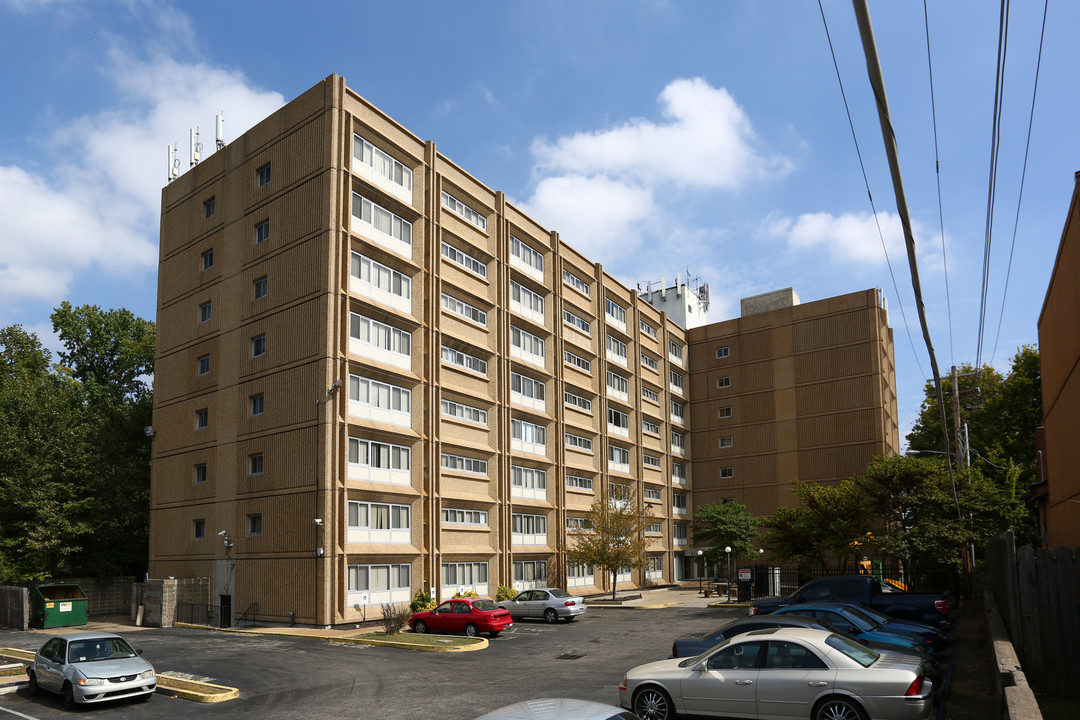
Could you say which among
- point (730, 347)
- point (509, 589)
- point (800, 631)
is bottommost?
point (509, 589)

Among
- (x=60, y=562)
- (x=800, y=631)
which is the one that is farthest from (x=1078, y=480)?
(x=60, y=562)

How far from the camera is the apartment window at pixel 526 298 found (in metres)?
49.9

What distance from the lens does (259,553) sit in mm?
36156

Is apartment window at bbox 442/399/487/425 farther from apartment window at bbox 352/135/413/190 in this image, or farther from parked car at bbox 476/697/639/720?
parked car at bbox 476/697/639/720

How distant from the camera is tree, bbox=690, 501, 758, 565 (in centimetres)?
5803

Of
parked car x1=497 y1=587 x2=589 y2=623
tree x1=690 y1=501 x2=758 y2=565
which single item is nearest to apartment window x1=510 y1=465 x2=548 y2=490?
parked car x1=497 y1=587 x2=589 y2=623

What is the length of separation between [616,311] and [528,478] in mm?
19000

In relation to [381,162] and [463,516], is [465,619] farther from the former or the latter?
[381,162]

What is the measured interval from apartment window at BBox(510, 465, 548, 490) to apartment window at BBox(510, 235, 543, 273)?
12.6 m

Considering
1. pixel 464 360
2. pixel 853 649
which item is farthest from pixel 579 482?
pixel 853 649

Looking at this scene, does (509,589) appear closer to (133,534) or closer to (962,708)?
(133,534)

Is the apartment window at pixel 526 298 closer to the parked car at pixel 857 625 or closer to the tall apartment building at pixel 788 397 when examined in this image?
the tall apartment building at pixel 788 397

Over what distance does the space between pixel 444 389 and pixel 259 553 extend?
11398 mm

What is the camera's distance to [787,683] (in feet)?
39.9
